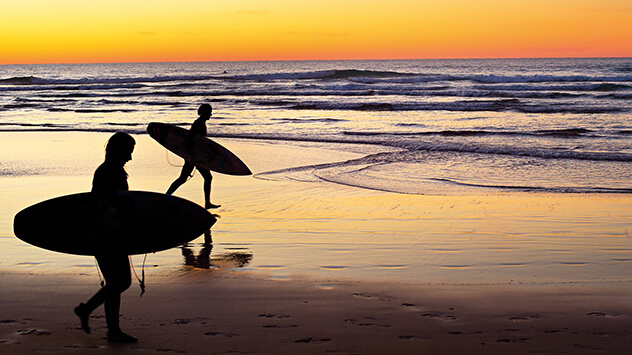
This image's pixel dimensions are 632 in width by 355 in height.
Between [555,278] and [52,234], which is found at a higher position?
[52,234]

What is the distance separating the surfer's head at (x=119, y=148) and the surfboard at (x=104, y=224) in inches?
10.3

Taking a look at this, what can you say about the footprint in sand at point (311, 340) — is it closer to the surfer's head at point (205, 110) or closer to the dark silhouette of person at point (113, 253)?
the dark silhouette of person at point (113, 253)

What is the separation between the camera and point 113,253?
379 cm

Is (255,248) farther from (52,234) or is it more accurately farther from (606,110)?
(606,110)

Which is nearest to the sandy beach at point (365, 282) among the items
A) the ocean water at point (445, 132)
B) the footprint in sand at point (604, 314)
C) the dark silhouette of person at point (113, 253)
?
the footprint in sand at point (604, 314)

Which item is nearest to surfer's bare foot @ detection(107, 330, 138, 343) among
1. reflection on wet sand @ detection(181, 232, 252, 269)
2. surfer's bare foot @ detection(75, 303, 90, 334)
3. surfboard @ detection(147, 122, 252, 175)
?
surfer's bare foot @ detection(75, 303, 90, 334)

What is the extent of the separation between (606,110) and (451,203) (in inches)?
764

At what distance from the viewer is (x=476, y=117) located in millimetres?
22594

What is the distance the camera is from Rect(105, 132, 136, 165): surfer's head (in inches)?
Result: 145

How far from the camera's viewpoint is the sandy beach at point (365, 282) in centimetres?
386

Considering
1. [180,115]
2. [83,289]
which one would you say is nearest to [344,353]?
[83,289]

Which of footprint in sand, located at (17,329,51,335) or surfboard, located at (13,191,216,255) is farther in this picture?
footprint in sand, located at (17,329,51,335)

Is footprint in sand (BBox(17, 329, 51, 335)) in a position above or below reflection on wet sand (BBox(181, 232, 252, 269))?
above

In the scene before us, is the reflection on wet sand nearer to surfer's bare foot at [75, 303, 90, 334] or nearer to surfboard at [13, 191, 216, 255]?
surfboard at [13, 191, 216, 255]
